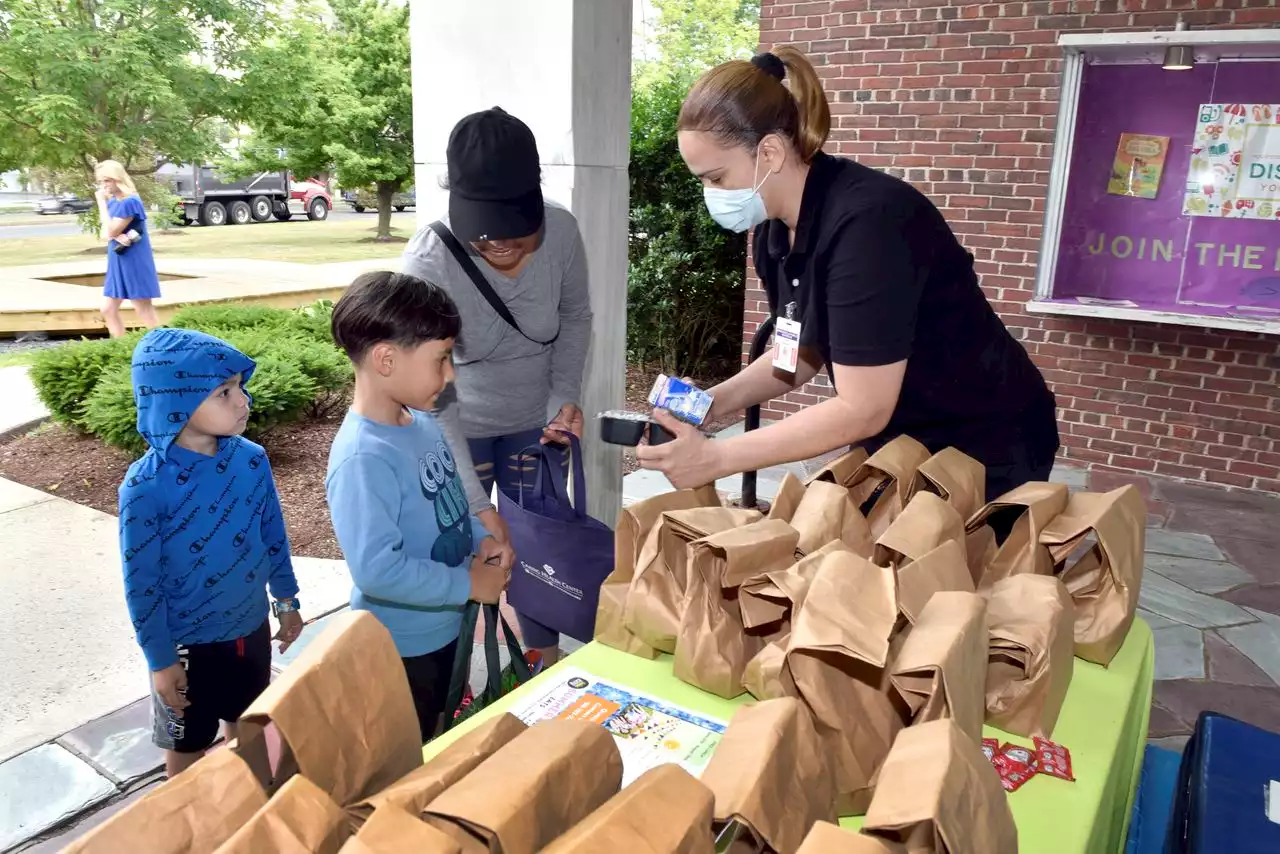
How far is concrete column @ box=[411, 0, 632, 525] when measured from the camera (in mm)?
3426

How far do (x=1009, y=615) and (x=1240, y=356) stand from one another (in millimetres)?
5298

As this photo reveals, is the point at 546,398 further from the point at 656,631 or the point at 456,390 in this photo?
the point at 656,631

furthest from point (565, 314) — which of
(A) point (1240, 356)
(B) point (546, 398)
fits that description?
(A) point (1240, 356)

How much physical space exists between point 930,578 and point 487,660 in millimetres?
1041

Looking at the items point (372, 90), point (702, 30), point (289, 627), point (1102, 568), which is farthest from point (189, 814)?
point (702, 30)

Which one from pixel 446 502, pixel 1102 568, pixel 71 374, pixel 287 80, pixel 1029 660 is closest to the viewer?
pixel 1029 660

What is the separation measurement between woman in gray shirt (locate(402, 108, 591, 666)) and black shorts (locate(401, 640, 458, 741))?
378mm

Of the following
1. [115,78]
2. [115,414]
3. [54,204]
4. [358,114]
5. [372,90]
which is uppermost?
[372,90]

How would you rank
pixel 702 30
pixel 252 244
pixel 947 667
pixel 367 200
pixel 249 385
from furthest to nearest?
pixel 367 200
pixel 702 30
pixel 252 244
pixel 249 385
pixel 947 667

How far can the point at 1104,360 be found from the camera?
5945 mm

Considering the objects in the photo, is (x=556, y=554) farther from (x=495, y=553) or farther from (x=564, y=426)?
(x=564, y=426)

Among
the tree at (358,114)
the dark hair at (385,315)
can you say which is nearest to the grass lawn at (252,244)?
the tree at (358,114)

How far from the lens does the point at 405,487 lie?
2037 millimetres

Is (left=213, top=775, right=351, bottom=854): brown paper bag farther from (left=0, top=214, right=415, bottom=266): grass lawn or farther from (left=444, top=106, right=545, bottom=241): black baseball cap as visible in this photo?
(left=0, top=214, right=415, bottom=266): grass lawn
